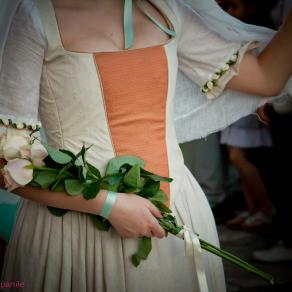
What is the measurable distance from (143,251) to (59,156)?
0.34 meters

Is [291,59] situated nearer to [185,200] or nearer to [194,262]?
[185,200]

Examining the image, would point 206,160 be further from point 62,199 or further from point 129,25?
point 62,199

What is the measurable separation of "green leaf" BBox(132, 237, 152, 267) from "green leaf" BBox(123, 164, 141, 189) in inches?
6.1

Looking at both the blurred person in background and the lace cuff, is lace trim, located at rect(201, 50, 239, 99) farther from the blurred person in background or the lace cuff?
the blurred person in background

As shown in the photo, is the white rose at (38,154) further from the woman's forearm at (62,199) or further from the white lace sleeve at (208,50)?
the white lace sleeve at (208,50)

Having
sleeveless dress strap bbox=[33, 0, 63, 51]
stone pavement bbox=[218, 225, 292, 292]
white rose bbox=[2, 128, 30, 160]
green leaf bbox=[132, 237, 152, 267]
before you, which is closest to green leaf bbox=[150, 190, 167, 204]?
green leaf bbox=[132, 237, 152, 267]

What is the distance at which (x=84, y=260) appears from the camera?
1366mm

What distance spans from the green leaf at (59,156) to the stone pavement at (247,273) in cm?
199

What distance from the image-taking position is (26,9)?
1.32 meters

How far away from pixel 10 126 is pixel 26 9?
1.02ft

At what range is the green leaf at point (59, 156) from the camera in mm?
1290

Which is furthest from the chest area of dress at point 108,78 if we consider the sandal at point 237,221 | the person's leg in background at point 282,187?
the sandal at point 237,221

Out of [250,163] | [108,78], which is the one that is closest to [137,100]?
[108,78]

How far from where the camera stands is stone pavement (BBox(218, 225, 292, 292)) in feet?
9.84
